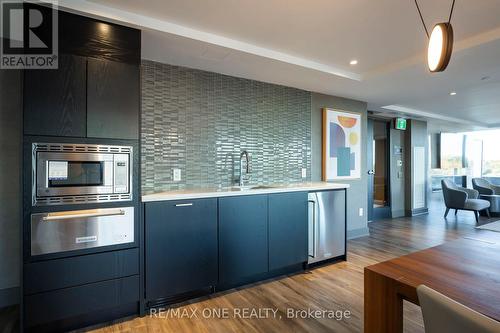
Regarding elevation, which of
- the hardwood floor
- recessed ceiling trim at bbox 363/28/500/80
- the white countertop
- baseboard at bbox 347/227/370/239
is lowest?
the hardwood floor

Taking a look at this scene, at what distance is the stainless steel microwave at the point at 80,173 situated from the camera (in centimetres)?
179

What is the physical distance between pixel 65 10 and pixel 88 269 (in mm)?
1922

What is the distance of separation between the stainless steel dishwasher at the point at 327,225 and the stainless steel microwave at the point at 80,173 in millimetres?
2091

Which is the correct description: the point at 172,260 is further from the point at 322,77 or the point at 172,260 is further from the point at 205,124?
the point at 322,77

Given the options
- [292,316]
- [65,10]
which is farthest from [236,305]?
[65,10]

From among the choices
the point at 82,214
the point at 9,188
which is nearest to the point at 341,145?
the point at 82,214

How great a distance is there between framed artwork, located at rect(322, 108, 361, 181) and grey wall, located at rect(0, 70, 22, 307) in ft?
12.3

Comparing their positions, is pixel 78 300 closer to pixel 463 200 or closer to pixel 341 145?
pixel 341 145

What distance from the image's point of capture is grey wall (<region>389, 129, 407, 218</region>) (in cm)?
608

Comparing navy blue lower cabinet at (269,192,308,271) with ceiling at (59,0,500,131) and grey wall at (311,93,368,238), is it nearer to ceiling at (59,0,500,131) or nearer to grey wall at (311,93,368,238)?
grey wall at (311,93,368,238)

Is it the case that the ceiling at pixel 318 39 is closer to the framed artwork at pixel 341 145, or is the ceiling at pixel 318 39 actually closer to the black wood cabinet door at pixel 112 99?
the black wood cabinet door at pixel 112 99

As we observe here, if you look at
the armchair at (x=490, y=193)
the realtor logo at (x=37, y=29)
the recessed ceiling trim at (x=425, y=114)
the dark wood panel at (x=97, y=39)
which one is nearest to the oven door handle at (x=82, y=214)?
the realtor logo at (x=37, y=29)

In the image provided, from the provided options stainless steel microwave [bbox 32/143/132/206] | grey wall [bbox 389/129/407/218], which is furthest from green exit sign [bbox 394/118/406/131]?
stainless steel microwave [bbox 32/143/132/206]

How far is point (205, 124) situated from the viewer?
301 cm
